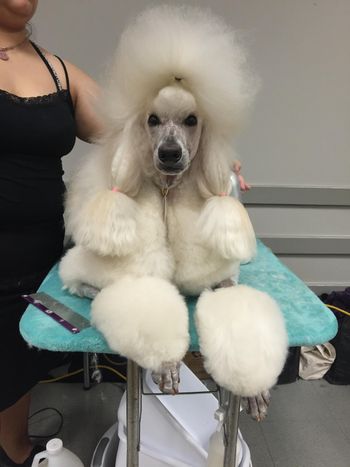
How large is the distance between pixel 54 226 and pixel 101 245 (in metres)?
0.40

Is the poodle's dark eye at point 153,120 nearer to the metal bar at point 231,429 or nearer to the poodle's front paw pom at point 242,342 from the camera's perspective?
the poodle's front paw pom at point 242,342

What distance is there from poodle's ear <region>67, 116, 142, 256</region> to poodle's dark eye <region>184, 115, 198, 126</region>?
8 cm

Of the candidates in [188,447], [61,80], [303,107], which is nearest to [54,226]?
[61,80]

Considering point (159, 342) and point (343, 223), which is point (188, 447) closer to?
point (159, 342)

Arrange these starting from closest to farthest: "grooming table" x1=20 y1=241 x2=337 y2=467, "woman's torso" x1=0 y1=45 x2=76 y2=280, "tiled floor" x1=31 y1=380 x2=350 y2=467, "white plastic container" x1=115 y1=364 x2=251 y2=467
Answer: "grooming table" x1=20 y1=241 x2=337 y2=467 < "woman's torso" x1=0 y1=45 x2=76 y2=280 < "white plastic container" x1=115 y1=364 x2=251 y2=467 < "tiled floor" x1=31 y1=380 x2=350 y2=467

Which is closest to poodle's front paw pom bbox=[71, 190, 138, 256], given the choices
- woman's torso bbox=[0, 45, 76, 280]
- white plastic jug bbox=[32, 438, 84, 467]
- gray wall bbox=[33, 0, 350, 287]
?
woman's torso bbox=[0, 45, 76, 280]

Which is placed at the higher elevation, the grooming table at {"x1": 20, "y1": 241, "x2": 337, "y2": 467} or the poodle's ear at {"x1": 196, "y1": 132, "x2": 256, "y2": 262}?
the poodle's ear at {"x1": 196, "y1": 132, "x2": 256, "y2": 262}

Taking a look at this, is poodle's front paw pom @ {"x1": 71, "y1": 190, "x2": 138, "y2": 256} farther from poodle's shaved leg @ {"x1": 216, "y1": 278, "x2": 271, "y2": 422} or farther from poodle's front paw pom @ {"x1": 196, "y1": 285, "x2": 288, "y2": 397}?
poodle's shaved leg @ {"x1": 216, "y1": 278, "x2": 271, "y2": 422}

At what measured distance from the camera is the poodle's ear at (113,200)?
23.6 inches

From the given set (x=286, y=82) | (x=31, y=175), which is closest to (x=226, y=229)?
(x=31, y=175)

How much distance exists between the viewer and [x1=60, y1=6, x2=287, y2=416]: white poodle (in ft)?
1.79

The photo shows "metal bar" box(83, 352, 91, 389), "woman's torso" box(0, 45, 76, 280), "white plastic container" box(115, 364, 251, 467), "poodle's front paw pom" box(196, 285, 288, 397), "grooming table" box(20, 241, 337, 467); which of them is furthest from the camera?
"metal bar" box(83, 352, 91, 389)

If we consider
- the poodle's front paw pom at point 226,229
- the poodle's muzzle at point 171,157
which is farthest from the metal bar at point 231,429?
the poodle's muzzle at point 171,157

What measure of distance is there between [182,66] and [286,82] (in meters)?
0.97
